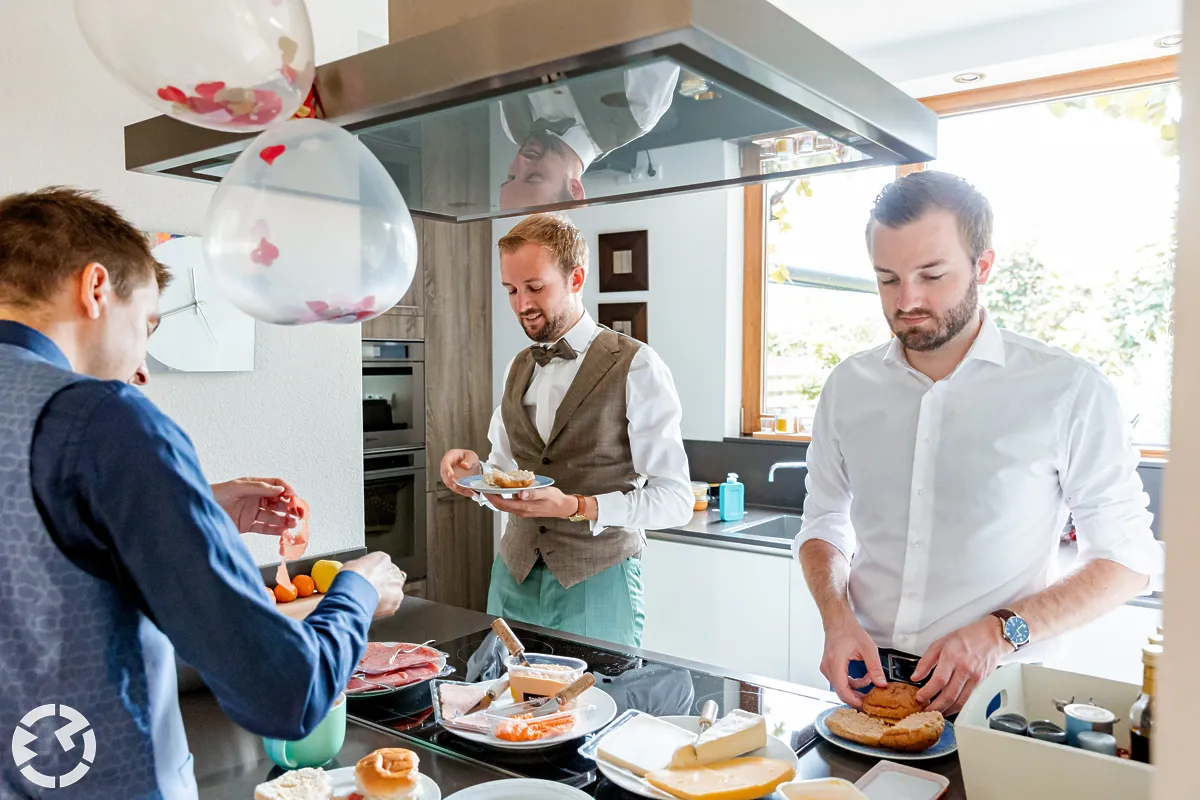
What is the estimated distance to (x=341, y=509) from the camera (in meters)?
2.49

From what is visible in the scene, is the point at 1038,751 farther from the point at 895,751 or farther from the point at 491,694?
the point at 491,694

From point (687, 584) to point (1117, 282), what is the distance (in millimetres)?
1817

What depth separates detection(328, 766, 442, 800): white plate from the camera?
3.63 feet

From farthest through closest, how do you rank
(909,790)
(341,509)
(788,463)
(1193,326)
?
1. (788,463)
2. (341,509)
3. (909,790)
4. (1193,326)

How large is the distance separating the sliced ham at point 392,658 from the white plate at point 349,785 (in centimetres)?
36

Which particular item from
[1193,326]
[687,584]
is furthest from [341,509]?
[1193,326]

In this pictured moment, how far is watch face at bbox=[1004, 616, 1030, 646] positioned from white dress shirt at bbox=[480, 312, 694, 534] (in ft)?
3.01

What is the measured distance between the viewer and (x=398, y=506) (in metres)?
3.94

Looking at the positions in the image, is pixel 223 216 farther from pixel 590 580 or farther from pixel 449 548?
pixel 449 548

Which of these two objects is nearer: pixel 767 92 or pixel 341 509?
pixel 767 92

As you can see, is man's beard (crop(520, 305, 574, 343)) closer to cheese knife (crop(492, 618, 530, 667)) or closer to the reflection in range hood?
the reflection in range hood

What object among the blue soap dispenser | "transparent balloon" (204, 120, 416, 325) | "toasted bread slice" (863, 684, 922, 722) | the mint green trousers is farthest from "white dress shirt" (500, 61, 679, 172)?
Result: the blue soap dispenser

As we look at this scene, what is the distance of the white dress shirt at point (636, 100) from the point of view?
35.0 inches

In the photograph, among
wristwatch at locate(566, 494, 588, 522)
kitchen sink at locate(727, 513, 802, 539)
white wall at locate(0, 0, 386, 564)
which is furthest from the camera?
kitchen sink at locate(727, 513, 802, 539)
